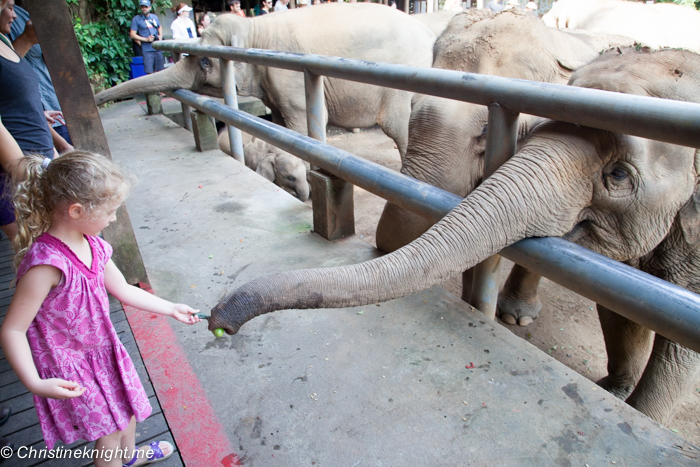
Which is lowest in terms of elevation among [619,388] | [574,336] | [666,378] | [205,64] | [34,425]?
[574,336]

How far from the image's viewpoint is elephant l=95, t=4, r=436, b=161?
6688 millimetres

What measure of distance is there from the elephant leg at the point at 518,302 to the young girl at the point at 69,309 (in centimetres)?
289

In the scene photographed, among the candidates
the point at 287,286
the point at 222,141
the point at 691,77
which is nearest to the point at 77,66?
the point at 287,286

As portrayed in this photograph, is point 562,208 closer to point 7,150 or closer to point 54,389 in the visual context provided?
point 54,389

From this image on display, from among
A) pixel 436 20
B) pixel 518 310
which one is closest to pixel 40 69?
pixel 518 310

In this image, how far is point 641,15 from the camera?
5.41 m

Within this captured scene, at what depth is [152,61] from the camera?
37.5 feet

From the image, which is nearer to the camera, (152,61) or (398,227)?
(398,227)

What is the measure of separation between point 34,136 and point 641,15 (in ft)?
19.5

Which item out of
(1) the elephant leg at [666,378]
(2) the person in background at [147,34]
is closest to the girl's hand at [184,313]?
(1) the elephant leg at [666,378]

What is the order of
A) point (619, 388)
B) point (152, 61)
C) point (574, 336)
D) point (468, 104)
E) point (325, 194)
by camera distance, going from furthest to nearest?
point (152, 61) → point (574, 336) → point (325, 194) → point (619, 388) → point (468, 104)

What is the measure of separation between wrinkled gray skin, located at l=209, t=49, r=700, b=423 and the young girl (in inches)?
14.4

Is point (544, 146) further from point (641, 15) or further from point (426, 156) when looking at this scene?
point (641, 15)

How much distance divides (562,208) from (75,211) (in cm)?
169
